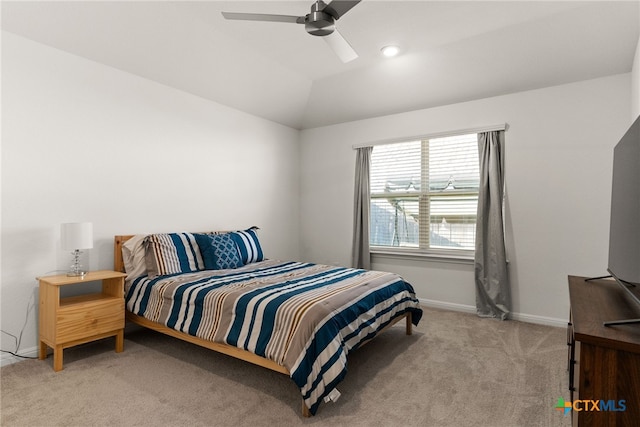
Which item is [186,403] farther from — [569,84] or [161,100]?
[569,84]

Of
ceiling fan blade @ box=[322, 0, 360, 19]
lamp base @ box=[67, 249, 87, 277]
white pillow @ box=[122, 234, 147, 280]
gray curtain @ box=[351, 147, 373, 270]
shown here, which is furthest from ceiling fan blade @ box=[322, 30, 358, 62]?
lamp base @ box=[67, 249, 87, 277]

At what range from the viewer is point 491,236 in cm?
383

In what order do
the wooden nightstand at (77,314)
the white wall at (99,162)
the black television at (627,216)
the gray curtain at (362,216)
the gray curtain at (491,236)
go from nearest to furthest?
the black television at (627,216) → the wooden nightstand at (77,314) → the white wall at (99,162) → the gray curtain at (491,236) → the gray curtain at (362,216)

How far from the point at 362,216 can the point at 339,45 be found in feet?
8.36

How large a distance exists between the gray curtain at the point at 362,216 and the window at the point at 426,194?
12 centimetres

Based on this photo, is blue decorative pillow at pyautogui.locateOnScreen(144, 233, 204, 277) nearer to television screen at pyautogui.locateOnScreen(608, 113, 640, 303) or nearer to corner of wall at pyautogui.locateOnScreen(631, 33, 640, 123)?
television screen at pyautogui.locateOnScreen(608, 113, 640, 303)

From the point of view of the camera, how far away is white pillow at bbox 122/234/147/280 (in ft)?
10.5

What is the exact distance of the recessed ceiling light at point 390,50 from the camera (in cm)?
346

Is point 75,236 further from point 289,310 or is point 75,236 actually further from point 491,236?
point 491,236

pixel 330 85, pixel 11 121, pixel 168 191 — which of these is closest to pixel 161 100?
pixel 168 191

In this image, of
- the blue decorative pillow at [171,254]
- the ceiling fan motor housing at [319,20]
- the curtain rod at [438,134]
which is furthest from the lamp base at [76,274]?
the curtain rod at [438,134]

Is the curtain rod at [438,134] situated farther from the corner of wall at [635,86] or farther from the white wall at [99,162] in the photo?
the white wall at [99,162]

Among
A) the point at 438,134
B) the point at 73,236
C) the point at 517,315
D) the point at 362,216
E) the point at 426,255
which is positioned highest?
the point at 438,134

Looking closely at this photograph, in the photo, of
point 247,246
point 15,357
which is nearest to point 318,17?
point 247,246
